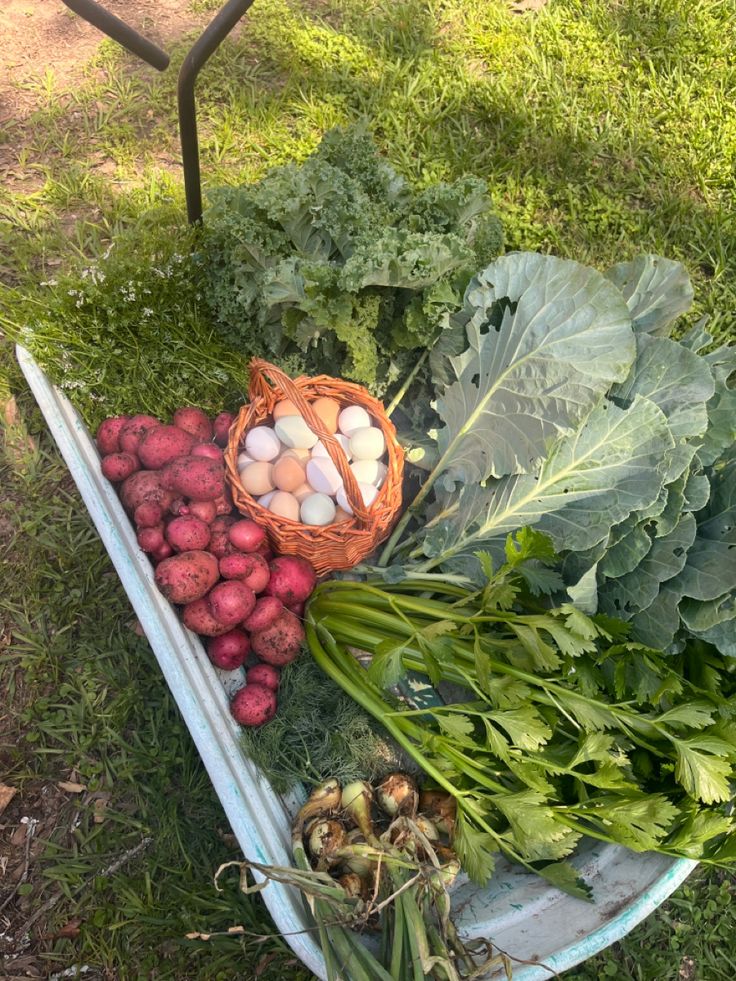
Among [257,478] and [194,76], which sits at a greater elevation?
[194,76]

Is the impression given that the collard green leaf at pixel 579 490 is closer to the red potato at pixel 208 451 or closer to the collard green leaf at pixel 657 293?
the collard green leaf at pixel 657 293

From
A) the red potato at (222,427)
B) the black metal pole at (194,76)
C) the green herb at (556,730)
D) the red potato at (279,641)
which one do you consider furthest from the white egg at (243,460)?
the black metal pole at (194,76)

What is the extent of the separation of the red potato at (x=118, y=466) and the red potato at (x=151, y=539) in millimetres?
207

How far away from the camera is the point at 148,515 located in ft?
7.14

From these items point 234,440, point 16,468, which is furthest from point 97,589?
point 234,440

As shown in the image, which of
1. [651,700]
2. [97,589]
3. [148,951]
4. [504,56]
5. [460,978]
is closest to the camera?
[460,978]

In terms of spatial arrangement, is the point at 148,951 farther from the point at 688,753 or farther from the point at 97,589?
the point at 688,753

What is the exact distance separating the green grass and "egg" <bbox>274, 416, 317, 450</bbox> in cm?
77

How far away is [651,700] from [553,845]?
389 mm

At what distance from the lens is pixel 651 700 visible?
1.79 metres

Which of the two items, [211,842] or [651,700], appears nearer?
[651,700]

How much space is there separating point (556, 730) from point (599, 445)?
0.73 metres

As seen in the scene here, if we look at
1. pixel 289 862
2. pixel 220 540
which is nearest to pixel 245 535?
pixel 220 540

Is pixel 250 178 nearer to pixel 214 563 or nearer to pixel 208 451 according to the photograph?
pixel 208 451
